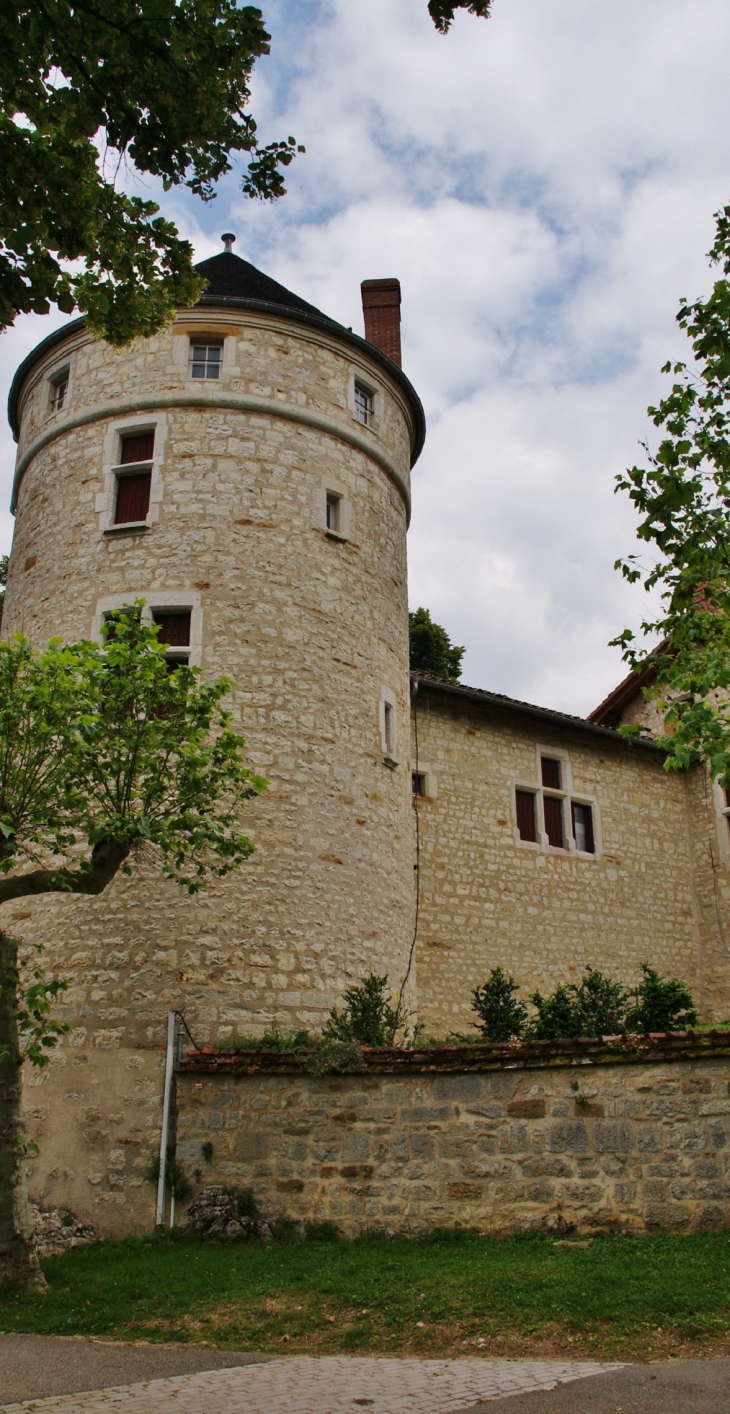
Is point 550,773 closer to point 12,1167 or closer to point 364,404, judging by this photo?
point 364,404

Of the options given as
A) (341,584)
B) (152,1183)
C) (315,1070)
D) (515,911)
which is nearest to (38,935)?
(152,1183)

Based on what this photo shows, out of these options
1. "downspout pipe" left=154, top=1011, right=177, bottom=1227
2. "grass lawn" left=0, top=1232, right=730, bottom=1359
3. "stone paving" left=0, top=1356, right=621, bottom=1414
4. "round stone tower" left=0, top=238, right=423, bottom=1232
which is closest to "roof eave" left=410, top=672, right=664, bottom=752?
"round stone tower" left=0, top=238, right=423, bottom=1232

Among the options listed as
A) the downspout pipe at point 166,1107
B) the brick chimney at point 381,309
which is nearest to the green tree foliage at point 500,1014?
the downspout pipe at point 166,1107

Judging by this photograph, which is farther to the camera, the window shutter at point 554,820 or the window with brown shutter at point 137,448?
the window shutter at point 554,820

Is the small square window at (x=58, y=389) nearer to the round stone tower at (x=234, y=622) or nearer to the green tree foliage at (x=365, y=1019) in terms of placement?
the round stone tower at (x=234, y=622)

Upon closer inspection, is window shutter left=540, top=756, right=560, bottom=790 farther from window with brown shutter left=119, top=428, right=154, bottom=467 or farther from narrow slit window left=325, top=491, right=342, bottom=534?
window with brown shutter left=119, top=428, right=154, bottom=467

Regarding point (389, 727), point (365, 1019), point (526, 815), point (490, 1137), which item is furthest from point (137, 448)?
point (490, 1137)

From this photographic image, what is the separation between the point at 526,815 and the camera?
19.6m

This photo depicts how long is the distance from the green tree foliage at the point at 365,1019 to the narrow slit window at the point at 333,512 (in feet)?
20.2

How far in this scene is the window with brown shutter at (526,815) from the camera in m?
19.4

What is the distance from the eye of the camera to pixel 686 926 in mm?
21922

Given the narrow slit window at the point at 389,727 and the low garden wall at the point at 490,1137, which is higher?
the narrow slit window at the point at 389,727

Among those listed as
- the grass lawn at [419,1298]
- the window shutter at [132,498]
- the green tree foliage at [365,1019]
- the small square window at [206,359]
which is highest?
the small square window at [206,359]

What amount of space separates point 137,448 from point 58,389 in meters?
2.17
